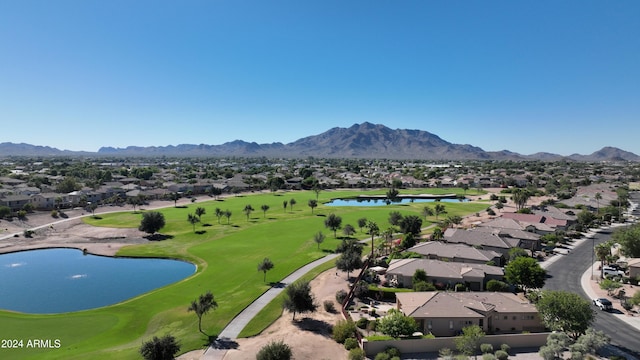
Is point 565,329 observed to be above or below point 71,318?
above

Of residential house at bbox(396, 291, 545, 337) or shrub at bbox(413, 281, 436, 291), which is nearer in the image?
residential house at bbox(396, 291, 545, 337)

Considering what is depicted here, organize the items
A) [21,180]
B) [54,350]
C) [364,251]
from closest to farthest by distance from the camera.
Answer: [54,350], [364,251], [21,180]

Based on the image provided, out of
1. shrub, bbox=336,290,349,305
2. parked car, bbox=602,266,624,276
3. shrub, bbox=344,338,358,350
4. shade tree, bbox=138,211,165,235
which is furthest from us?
shade tree, bbox=138,211,165,235

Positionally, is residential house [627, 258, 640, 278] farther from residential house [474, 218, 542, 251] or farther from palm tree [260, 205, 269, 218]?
palm tree [260, 205, 269, 218]

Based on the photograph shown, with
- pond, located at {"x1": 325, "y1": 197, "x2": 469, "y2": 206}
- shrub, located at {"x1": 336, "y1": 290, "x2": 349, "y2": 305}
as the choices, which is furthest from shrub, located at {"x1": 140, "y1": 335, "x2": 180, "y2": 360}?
pond, located at {"x1": 325, "y1": 197, "x2": 469, "y2": 206}

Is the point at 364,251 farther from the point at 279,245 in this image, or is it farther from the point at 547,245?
the point at 547,245

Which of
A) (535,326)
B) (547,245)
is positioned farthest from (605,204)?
(535,326)
